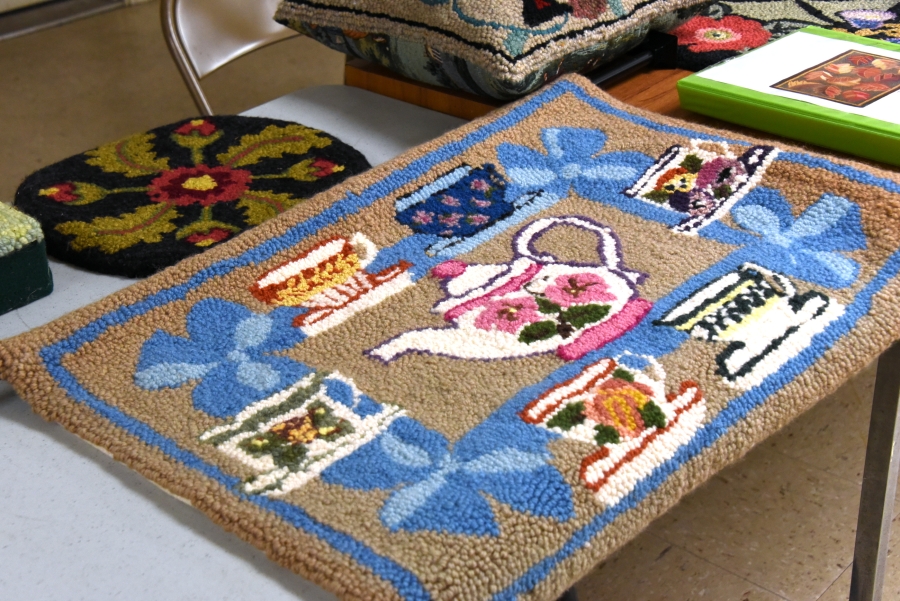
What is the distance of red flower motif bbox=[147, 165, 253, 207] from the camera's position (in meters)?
0.92

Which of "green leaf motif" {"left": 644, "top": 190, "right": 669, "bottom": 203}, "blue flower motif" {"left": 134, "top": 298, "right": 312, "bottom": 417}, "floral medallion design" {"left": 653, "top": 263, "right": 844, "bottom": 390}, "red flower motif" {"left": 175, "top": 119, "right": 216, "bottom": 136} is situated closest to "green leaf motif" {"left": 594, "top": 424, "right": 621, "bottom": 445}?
"floral medallion design" {"left": 653, "top": 263, "right": 844, "bottom": 390}

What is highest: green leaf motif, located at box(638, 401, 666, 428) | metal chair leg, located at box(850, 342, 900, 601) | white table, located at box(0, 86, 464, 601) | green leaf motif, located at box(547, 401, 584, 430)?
green leaf motif, located at box(547, 401, 584, 430)

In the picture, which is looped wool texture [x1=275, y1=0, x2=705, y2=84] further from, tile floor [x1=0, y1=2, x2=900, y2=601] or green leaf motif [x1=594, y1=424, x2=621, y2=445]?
tile floor [x1=0, y1=2, x2=900, y2=601]

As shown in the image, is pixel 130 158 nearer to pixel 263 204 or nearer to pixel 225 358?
pixel 263 204

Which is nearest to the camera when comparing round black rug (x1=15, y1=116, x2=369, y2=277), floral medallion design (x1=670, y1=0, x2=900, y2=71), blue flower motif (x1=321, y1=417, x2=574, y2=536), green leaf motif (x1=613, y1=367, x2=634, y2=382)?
blue flower motif (x1=321, y1=417, x2=574, y2=536)

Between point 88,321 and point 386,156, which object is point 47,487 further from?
point 386,156

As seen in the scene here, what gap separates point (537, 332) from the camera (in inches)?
26.6

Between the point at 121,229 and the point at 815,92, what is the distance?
67cm

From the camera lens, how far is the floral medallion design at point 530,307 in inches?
26.2

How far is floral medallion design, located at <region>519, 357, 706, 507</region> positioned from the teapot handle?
0.13m

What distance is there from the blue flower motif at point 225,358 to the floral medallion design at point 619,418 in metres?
0.18

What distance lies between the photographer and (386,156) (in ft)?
3.29

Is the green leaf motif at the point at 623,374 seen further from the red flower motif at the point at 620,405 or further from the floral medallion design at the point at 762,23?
the floral medallion design at the point at 762,23

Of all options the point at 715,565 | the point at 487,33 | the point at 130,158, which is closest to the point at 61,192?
the point at 130,158
